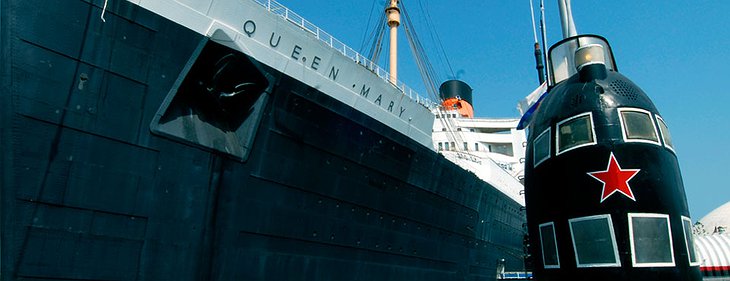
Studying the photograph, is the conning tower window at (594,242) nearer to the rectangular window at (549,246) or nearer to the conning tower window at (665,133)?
the rectangular window at (549,246)

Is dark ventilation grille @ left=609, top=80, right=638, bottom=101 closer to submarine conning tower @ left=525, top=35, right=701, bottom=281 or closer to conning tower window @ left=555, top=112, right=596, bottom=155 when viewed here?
submarine conning tower @ left=525, top=35, right=701, bottom=281

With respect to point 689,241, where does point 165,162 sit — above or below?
above

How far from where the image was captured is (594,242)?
606 cm

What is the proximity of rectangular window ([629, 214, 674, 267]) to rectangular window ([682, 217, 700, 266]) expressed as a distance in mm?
358

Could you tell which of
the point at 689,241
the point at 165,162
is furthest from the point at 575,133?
the point at 165,162

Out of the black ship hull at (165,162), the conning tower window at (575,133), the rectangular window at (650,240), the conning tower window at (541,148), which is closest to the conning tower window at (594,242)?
the rectangular window at (650,240)

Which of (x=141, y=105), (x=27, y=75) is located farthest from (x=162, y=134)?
(x=27, y=75)

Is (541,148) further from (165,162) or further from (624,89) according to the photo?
(165,162)

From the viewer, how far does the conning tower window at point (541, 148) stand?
703cm

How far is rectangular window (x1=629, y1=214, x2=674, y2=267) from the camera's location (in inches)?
229

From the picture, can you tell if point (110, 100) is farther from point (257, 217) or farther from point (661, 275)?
point (661, 275)

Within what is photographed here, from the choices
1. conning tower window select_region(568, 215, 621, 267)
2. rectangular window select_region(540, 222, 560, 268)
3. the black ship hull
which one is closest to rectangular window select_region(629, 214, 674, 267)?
conning tower window select_region(568, 215, 621, 267)

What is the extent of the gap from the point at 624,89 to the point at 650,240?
2178 millimetres

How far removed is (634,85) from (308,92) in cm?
668
